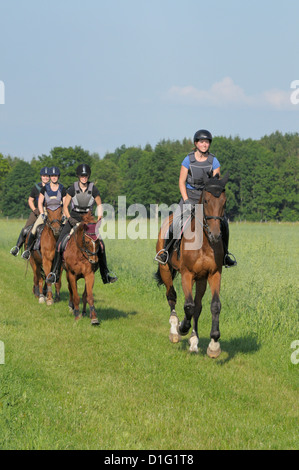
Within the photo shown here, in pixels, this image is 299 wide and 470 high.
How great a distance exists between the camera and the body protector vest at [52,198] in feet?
46.5

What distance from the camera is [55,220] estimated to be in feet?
46.6

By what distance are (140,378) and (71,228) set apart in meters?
5.74

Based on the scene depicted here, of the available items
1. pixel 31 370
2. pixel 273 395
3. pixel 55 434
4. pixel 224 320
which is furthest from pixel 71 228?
pixel 55 434

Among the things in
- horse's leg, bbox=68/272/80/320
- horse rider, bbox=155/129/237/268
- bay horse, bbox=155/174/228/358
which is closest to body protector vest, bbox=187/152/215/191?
horse rider, bbox=155/129/237/268

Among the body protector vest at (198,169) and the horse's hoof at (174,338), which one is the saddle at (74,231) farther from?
the body protector vest at (198,169)

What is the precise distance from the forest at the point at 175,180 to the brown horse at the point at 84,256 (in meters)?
81.0

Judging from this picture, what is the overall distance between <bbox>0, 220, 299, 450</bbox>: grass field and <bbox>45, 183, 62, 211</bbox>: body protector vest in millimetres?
2612

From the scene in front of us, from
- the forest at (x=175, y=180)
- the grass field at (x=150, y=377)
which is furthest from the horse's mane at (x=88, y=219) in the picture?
the forest at (x=175, y=180)

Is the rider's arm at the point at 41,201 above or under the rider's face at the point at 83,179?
under

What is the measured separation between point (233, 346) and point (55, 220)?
6.16 meters

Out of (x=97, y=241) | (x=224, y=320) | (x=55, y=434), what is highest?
(x=97, y=241)

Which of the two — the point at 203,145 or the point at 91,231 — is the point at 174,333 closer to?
the point at 91,231
